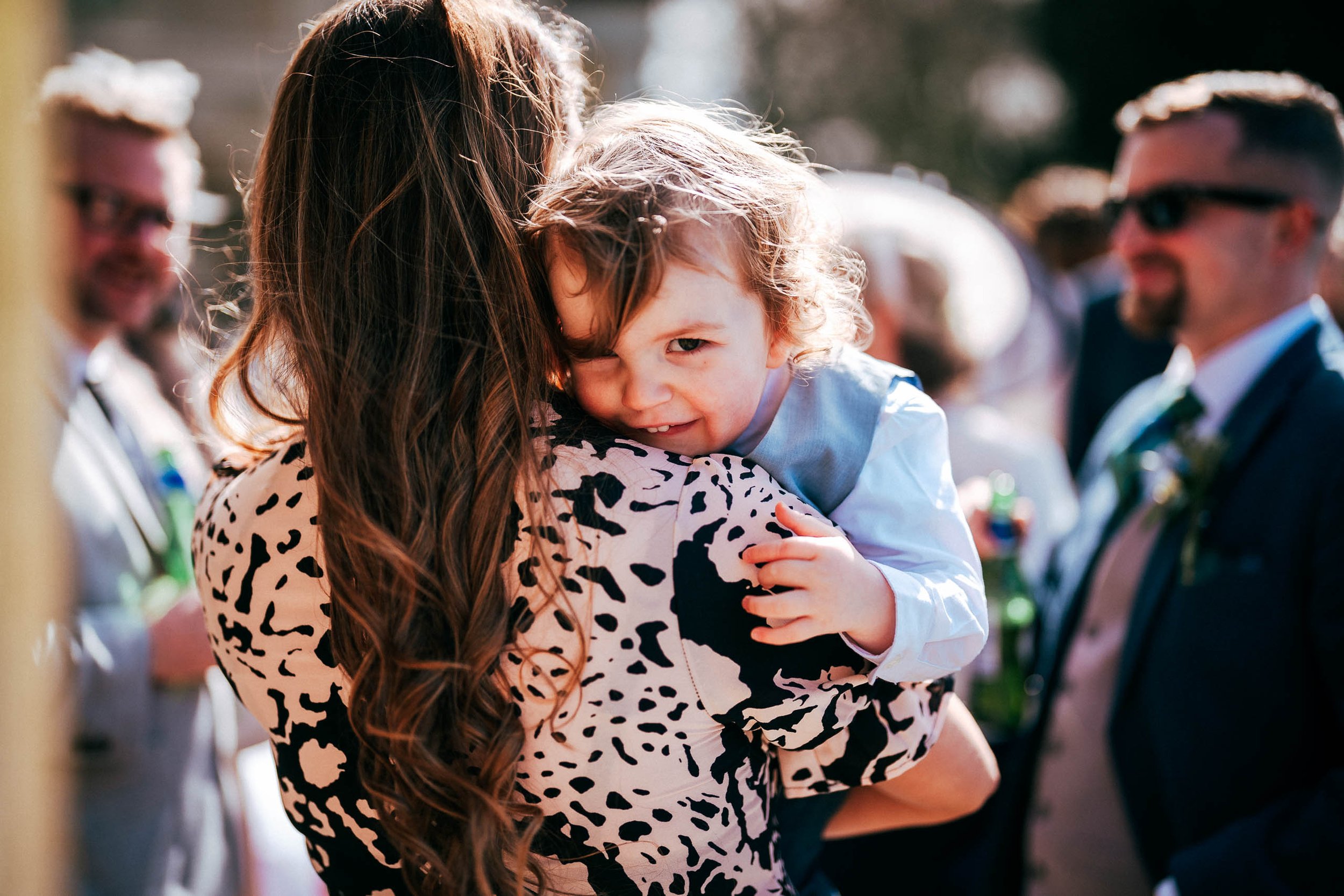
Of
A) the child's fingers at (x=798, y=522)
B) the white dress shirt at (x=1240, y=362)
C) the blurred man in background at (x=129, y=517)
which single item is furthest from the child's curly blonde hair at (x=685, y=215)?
the white dress shirt at (x=1240, y=362)

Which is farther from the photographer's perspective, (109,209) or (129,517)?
(109,209)

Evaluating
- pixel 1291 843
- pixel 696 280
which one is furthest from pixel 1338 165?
pixel 696 280

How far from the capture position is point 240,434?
5.20 ft

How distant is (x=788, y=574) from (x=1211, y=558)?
1721 mm

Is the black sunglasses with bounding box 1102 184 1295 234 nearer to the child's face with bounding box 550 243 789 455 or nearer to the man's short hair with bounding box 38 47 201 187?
the child's face with bounding box 550 243 789 455

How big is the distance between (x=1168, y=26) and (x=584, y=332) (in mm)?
17104

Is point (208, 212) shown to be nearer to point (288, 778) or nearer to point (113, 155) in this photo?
point (113, 155)

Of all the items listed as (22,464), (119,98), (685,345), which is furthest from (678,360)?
(119,98)

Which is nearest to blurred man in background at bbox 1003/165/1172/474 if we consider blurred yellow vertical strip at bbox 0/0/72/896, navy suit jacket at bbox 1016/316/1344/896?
navy suit jacket at bbox 1016/316/1344/896

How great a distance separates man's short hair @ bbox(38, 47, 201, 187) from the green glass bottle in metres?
2.80

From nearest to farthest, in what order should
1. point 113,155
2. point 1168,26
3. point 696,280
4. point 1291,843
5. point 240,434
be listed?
point 696,280
point 240,434
point 1291,843
point 113,155
point 1168,26

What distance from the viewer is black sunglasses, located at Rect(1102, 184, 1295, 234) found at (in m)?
2.90

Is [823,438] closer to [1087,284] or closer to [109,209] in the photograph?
[109,209]

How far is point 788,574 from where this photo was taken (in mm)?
1177
